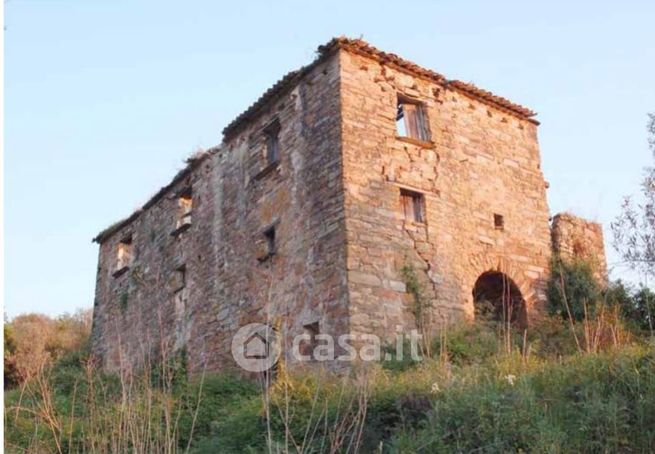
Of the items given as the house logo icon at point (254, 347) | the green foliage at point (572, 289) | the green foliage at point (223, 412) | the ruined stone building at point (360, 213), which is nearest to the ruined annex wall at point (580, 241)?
the ruined stone building at point (360, 213)

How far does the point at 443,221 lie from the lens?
11.9m

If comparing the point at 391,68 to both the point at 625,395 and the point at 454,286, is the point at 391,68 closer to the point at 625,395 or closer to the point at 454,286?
the point at 454,286

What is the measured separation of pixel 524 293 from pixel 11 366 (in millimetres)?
10947

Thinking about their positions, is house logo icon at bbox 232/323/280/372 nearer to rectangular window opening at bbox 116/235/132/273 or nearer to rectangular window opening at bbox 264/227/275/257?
rectangular window opening at bbox 264/227/275/257

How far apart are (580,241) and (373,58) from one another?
5324 mm

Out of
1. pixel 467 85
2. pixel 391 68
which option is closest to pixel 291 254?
pixel 391 68

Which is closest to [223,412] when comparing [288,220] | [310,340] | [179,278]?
[310,340]

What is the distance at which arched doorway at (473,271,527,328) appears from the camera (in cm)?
1215

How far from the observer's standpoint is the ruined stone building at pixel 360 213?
10938 mm

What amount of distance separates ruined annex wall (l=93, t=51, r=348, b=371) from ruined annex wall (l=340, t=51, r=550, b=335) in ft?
1.01

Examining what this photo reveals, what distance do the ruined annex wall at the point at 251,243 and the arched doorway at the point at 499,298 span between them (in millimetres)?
2854

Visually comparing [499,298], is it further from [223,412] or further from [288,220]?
[223,412]

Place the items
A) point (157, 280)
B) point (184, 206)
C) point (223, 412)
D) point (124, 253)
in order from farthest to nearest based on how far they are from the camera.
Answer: point (124, 253) → point (157, 280) → point (184, 206) → point (223, 412)

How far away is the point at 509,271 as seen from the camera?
1259 cm
